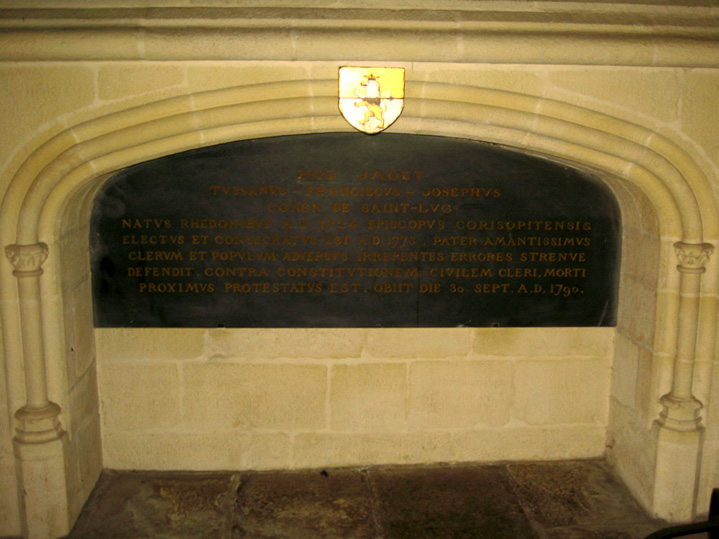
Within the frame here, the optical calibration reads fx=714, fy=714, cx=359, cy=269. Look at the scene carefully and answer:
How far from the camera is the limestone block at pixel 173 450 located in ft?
12.4

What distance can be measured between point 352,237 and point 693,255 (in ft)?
5.24

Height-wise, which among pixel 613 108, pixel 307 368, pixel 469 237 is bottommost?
pixel 307 368

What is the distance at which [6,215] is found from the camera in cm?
303

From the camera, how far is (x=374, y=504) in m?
3.56

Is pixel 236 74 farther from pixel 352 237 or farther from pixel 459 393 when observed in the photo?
pixel 459 393

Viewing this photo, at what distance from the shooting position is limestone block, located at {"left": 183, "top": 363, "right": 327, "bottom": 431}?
3.74 metres

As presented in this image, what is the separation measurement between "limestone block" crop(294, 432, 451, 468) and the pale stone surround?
1 cm

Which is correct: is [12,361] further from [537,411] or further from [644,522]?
[644,522]

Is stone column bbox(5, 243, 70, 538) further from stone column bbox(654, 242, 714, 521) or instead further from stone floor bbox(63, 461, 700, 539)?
stone column bbox(654, 242, 714, 521)

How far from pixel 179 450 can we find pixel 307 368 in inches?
32.2

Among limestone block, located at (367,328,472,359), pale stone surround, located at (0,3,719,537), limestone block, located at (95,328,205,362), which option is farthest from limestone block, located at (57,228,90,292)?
limestone block, located at (367,328,472,359)

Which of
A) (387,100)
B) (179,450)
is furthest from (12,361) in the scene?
(387,100)

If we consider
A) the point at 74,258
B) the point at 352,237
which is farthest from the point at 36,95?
the point at 352,237

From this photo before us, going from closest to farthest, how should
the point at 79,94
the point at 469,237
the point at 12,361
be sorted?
the point at 79,94, the point at 12,361, the point at 469,237
